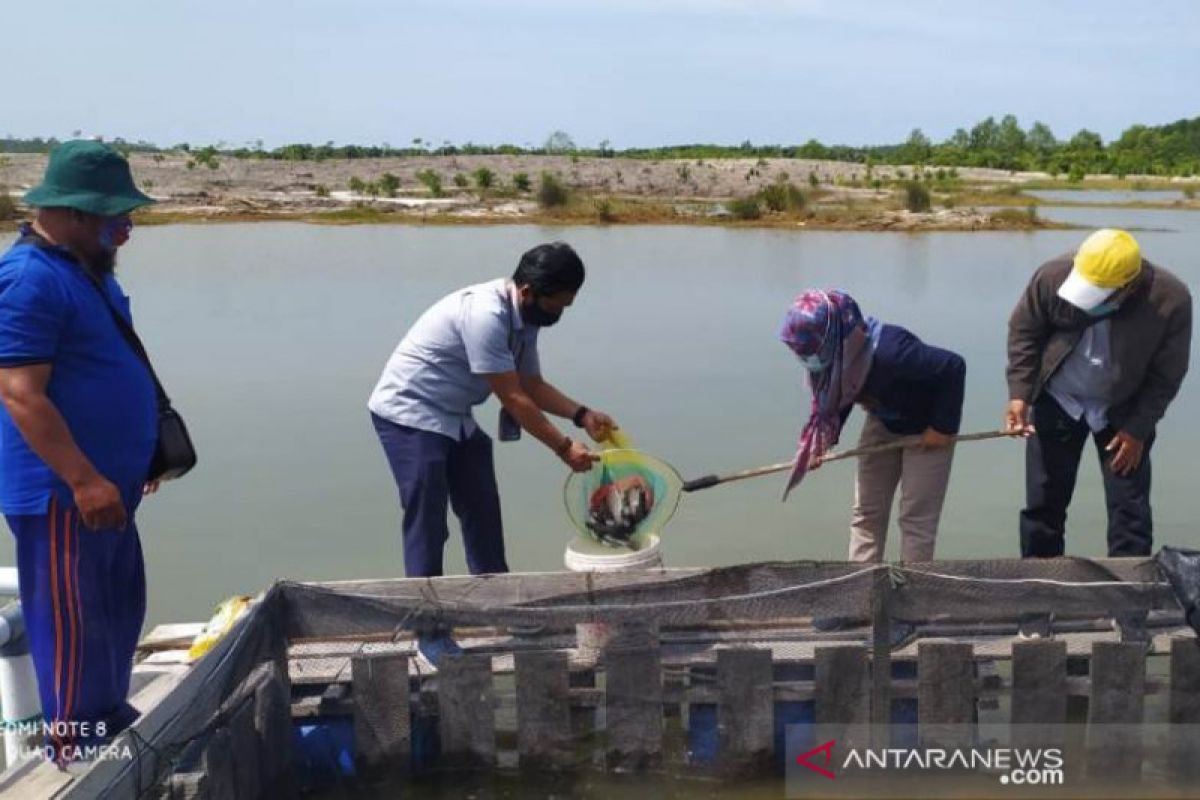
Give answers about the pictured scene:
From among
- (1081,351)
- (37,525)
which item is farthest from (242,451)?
(1081,351)

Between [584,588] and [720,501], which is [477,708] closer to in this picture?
[584,588]

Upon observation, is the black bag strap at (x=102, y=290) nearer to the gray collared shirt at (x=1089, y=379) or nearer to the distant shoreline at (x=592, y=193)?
the gray collared shirt at (x=1089, y=379)

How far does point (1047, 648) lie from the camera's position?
9.56 feet

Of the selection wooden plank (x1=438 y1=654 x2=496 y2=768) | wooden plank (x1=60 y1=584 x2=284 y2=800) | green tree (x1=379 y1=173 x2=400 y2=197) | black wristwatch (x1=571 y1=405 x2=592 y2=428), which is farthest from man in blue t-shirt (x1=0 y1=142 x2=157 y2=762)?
green tree (x1=379 y1=173 x2=400 y2=197)

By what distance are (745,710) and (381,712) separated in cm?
91

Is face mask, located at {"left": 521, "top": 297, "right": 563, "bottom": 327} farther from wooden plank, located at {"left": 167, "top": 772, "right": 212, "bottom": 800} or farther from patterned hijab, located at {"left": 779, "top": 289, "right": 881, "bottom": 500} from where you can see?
wooden plank, located at {"left": 167, "top": 772, "right": 212, "bottom": 800}

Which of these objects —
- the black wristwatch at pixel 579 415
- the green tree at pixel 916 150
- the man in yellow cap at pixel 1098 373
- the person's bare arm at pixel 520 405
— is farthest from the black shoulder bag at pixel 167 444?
the green tree at pixel 916 150

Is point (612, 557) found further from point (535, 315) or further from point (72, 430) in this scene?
point (72, 430)

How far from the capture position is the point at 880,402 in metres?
3.44

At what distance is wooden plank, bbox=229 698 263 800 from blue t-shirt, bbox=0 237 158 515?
580mm

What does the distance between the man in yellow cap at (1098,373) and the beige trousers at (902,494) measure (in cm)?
29

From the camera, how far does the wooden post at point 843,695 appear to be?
114 inches

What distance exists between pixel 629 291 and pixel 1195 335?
5405 millimetres

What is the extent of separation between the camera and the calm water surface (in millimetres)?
4715
